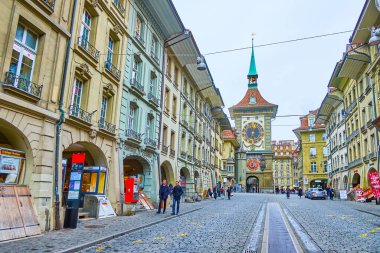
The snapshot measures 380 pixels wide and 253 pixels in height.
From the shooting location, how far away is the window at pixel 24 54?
32.7ft

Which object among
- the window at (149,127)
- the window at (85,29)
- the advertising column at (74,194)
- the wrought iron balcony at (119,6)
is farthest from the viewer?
the window at (149,127)

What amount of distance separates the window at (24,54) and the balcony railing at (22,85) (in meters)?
0.03

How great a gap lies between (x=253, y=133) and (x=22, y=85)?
238 feet

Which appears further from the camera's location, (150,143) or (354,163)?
(354,163)

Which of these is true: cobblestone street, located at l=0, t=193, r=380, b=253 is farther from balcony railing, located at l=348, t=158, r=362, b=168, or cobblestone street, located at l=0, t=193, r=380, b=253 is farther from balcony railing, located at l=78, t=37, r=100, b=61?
balcony railing, located at l=348, t=158, r=362, b=168

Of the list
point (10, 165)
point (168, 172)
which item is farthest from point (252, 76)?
point (10, 165)

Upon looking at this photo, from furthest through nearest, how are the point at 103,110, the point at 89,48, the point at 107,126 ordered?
1. the point at 103,110
2. the point at 107,126
3. the point at 89,48

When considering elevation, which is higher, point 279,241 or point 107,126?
point 107,126

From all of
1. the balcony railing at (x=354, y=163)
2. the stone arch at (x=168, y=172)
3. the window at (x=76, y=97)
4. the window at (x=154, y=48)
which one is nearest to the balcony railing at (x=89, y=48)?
the window at (x=76, y=97)

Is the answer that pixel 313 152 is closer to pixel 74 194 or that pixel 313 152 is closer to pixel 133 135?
pixel 133 135

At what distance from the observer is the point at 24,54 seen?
10344mm

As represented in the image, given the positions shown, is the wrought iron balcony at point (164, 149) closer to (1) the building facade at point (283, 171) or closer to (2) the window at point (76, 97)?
(2) the window at point (76, 97)

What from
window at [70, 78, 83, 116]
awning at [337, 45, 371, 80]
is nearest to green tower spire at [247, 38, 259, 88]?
awning at [337, 45, 371, 80]

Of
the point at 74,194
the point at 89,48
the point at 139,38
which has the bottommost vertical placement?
the point at 74,194
